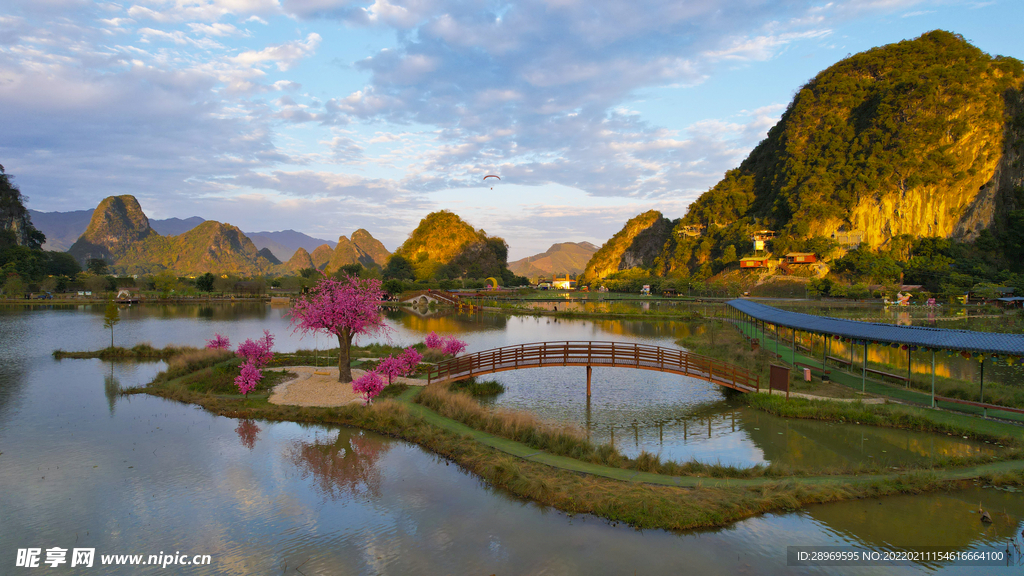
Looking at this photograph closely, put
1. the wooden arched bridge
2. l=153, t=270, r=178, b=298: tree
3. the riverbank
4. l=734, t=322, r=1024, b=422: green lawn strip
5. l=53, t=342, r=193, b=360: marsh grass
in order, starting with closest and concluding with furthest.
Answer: the riverbank < l=734, t=322, r=1024, b=422: green lawn strip < the wooden arched bridge < l=53, t=342, r=193, b=360: marsh grass < l=153, t=270, r=178, b=298: tree

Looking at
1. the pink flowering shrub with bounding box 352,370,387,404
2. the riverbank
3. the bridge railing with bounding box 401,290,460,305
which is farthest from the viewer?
the bridge railing with bounding box 401,290,460,305

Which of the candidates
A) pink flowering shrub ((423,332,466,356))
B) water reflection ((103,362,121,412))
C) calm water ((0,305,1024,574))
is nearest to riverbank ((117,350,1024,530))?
calm water ((0,305,1024,574))

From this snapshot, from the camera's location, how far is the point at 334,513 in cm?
1073

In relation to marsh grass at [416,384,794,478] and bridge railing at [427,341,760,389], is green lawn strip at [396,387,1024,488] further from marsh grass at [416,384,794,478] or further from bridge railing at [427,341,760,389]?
bridge railing at [427,341,760,389]

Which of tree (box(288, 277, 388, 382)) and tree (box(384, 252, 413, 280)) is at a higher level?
tree (box(384, 252, 413, 280))

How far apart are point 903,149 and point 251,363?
123 m

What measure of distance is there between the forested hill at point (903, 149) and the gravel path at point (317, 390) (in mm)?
105790

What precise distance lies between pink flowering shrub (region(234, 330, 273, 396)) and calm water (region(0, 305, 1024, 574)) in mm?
2657

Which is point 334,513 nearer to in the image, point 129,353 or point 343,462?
point 343,462

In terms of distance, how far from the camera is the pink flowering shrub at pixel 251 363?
20469 mm

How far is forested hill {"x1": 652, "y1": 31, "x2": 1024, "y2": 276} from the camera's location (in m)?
91.1

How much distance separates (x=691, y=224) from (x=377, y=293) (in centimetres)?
13863

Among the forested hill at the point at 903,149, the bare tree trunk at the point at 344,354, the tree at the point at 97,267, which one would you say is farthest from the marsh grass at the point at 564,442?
the tree at the point at 97,267

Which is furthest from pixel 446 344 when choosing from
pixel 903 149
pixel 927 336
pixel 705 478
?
pixel 903 149
